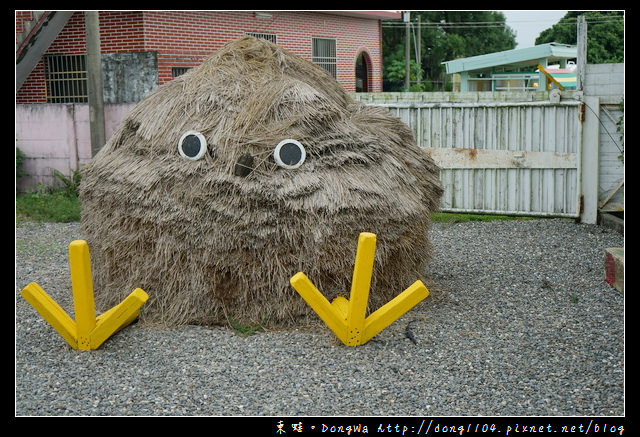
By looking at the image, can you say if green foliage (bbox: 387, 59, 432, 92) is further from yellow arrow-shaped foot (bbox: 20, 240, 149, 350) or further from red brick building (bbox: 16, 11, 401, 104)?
yellow arrow-shaped foot (bbox: 20, 240, 149, 350)

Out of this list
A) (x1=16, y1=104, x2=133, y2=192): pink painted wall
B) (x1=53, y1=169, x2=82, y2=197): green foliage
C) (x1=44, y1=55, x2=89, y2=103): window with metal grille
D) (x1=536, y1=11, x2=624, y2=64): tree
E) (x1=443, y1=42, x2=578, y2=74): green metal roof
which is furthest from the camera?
(x1=536, y1=11, x2=624, y2=64): tree

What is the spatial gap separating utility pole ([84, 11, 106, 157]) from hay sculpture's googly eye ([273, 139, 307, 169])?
755 cm

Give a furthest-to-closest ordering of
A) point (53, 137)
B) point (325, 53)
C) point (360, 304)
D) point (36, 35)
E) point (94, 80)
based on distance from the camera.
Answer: point (325, 53) → point (36, 35) → point (53, 137) → point (94, 80) → point (360, 304)

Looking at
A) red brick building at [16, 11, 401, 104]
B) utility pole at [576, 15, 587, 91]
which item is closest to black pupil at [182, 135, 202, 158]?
utility pole at [576, 15, 587, 91]

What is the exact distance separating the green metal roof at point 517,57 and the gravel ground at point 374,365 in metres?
16.4

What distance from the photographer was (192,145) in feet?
18.5

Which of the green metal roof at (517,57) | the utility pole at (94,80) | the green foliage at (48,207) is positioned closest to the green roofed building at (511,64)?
the green metal roof at (517,57)

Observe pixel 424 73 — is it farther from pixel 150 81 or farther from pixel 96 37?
pixel 96 37

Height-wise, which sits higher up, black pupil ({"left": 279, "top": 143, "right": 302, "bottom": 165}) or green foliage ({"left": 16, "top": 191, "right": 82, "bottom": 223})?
black pupil ({"left": 279, "top": 143, "right": 302, "bottom": 165})

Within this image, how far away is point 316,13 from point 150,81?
727 cm

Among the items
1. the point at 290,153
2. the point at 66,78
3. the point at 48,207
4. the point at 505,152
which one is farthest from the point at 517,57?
the point at 290,153

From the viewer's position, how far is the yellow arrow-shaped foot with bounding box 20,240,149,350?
499cm

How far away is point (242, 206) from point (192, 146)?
648 mm

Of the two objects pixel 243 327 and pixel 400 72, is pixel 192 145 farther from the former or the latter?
pixel 400 72
